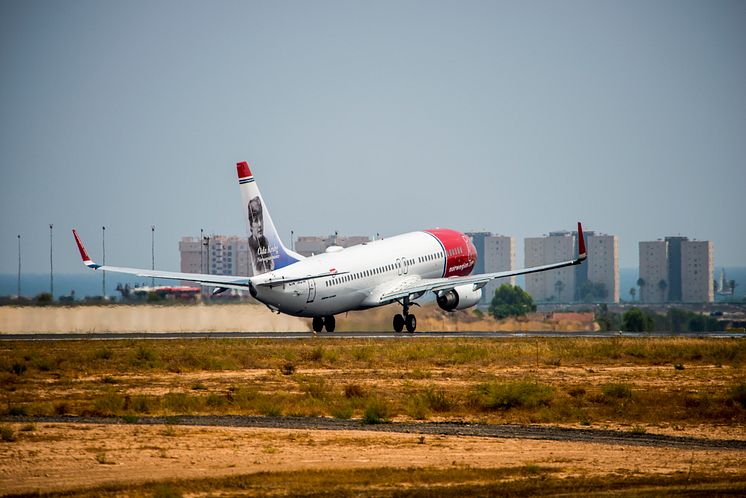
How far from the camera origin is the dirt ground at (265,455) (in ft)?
94.3

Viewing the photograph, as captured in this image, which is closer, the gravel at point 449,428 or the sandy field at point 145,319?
the gravel at point 449,428

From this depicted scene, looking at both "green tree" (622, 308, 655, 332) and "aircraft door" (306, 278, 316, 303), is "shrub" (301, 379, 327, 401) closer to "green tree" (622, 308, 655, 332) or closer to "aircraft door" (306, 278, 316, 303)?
"aircraft door" (306, 278, 316, 303)

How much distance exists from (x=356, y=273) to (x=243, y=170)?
896 cm

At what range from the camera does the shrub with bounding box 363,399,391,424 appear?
37.5 meters

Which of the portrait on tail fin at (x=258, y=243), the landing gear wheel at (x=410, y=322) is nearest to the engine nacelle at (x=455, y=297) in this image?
the landing gear wheel at (x=410, y=322)

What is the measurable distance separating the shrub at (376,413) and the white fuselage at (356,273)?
81.6ft

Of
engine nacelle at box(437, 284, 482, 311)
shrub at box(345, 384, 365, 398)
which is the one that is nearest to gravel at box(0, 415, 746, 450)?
Result: shrub at box(345, 384, 365, 398)

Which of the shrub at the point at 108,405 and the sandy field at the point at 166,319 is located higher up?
the sandy field at the point at 166,319

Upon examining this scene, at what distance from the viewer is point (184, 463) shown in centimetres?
2989

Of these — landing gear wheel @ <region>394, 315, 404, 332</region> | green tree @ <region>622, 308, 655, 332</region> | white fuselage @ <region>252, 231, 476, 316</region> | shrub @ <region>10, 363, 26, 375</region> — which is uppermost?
white fuselage @ <region>252, 231, 476, 316</region>

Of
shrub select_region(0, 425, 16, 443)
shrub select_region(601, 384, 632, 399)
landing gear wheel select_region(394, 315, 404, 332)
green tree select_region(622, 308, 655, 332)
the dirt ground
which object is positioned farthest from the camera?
green tree select_region(622, 308, 655, 332)

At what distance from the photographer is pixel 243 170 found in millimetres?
67312

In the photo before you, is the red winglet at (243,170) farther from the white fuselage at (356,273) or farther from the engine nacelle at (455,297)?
the engine nacelle at (455,297)

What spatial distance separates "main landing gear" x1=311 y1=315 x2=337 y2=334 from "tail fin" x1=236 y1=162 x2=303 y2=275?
764cm
